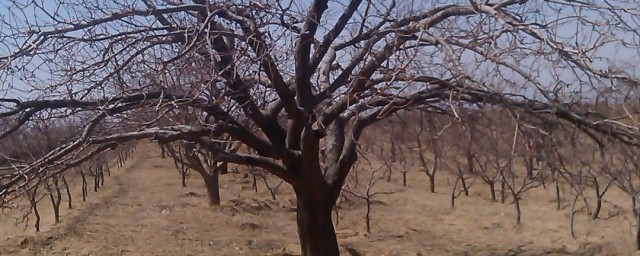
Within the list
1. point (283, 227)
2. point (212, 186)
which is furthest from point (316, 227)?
point (212, 186)

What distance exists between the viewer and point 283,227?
14125 millimetres

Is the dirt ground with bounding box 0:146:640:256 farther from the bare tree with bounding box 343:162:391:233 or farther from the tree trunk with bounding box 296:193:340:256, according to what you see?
the tree trunk with bounding box 296:193:340:256

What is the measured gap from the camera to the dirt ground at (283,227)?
38.2ft

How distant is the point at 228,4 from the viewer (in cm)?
580

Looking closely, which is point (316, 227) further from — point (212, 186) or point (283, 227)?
point (212, 186)

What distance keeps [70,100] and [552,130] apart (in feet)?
11.7

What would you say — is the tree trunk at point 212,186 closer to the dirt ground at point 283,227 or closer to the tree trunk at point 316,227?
the dirt ground at point 283,227

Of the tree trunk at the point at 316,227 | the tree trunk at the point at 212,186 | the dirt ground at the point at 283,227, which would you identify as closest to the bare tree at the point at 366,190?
the dirt ground at the point at 283,227

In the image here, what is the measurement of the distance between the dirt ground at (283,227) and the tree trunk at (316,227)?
3863 mm

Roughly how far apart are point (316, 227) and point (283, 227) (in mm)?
7302

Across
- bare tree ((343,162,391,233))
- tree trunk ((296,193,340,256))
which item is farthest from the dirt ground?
tree trunk ((296,193,340,256))

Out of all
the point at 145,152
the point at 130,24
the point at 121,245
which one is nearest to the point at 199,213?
the point at 121,245

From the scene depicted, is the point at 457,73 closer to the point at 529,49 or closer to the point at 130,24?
the point at 529,49

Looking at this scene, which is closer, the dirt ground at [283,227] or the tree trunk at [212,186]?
the dirt ground at [283,227]
